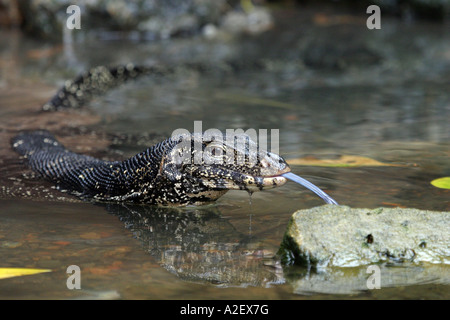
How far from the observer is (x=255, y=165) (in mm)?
4707

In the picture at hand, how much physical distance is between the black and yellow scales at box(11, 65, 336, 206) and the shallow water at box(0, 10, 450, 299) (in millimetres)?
173

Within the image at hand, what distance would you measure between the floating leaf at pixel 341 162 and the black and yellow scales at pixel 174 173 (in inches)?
63.8

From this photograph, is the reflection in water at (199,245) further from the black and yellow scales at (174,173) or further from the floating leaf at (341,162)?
the floating leaf at (341,162)

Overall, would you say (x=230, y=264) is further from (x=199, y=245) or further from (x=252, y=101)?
(x=252, y=101)

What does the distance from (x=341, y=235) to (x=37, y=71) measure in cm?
999

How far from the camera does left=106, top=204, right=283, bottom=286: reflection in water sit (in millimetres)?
3920

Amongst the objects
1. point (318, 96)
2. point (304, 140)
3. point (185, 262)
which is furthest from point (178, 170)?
point (318, 96)

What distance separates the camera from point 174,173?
5.06 meters

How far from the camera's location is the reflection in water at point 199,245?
392cm

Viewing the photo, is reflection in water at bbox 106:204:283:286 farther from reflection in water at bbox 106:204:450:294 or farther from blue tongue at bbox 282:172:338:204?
blue tongue at bbox 282:172:338:204

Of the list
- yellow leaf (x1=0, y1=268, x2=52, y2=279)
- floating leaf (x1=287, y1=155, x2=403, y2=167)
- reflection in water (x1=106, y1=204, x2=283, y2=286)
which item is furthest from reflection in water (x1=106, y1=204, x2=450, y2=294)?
floating leaf (x1=287, y1=155, x2=403, y2=167)

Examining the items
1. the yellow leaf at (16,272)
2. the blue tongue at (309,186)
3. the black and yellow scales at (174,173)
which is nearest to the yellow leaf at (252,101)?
the black and yellow scales at (174,173)

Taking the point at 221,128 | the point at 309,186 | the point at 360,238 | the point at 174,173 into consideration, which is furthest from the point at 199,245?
the point at 221,128
